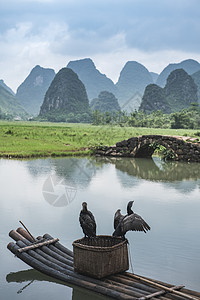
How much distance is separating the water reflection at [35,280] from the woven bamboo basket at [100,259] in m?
0.16

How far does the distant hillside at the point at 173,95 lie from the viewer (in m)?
66.2

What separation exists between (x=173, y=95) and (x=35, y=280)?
236 feet

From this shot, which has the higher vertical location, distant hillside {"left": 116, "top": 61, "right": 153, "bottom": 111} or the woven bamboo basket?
distant hillside {"left": 116, "top": 61, "right": 153, "bottom": 111}

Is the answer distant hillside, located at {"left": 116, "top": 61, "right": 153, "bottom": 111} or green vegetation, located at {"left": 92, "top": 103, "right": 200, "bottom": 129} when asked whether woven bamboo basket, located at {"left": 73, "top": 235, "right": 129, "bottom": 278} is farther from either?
distant hillside, located at {"left": 116, "top": 61, "right": 153, "bottom": 111}

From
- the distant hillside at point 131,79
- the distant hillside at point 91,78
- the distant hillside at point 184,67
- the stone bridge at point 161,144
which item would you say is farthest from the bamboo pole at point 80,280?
the distant hillside at point 91,78

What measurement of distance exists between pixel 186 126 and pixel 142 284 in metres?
34.5

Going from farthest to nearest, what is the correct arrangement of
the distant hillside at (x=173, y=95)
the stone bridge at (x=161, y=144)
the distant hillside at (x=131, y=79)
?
the distant hillside at (x=131, y=79)
the distant hillside at (x=173, y=95)
the stone bridge at (x=161, y=144)

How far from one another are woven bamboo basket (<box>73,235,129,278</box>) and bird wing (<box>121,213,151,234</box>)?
15 centimetres

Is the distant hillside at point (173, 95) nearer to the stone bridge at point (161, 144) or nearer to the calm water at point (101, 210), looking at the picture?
the stone bridge at point (161, 144)

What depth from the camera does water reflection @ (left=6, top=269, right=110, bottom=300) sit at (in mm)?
3590

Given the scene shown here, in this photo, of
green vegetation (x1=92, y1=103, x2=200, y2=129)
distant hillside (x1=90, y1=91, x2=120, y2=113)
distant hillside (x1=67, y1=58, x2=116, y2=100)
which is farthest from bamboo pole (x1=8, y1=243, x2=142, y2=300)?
distant hillside (x1=67, y1=58, x2=116, y2=100)

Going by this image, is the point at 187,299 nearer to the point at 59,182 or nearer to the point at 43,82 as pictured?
the point at 59,182

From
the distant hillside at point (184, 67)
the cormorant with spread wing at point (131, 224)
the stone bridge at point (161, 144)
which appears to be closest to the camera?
the cormorant with spread wing at point (131, 224)

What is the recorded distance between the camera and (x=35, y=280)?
3.93 meters
